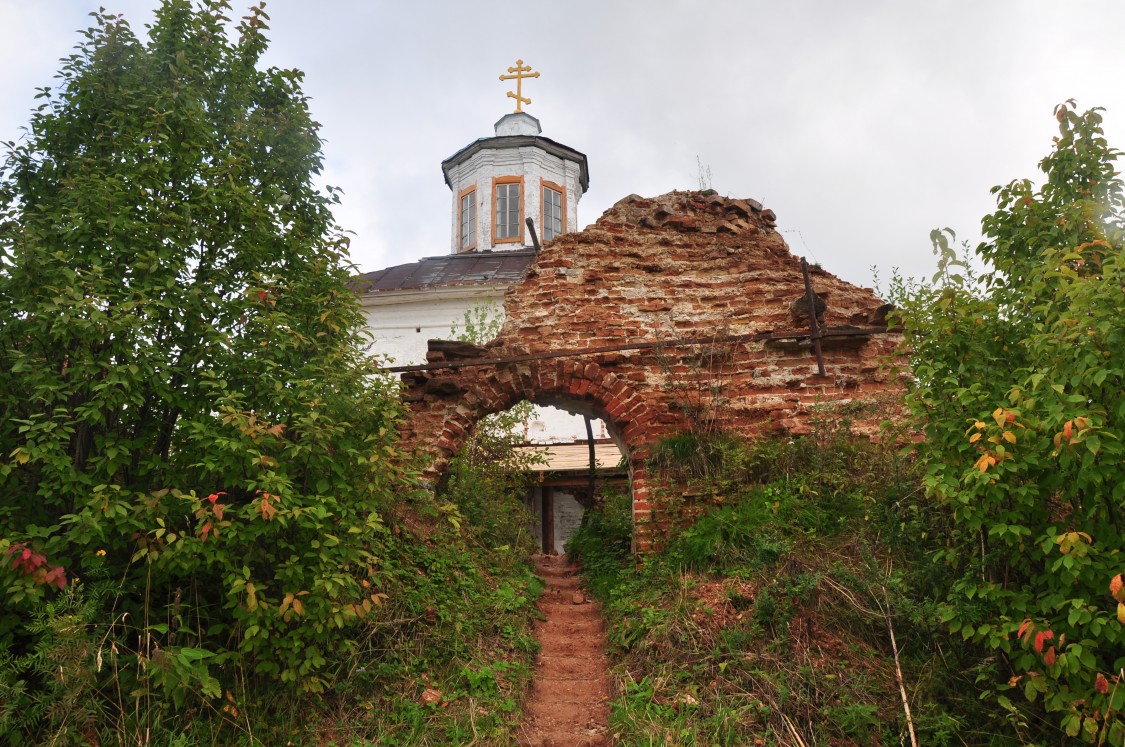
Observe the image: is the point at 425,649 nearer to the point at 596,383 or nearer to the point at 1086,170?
the point at 596,383

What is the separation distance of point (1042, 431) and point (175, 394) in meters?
4.61

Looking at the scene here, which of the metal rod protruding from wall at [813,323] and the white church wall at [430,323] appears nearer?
the metal rod protruding from wall at [813,323]

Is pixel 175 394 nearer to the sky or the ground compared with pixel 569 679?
nearer to the sky

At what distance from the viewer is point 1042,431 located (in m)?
3.90

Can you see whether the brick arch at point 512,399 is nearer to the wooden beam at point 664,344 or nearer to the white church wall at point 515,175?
the wooden beam at point 664,344

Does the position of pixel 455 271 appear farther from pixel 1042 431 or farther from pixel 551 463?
pixel 1042 431

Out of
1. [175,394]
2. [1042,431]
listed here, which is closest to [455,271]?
[175,394]

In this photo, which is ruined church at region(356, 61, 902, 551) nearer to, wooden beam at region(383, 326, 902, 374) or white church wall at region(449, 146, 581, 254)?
wooden beam at region(383, 326, 902, 374)

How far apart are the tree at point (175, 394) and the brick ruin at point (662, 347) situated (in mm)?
2249

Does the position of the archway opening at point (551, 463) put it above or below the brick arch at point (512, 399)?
below

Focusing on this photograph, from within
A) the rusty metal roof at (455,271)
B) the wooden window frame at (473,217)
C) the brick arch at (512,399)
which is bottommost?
the brick arch at (512,399)

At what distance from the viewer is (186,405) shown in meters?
4.71

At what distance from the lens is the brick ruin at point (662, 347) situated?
7453 mm

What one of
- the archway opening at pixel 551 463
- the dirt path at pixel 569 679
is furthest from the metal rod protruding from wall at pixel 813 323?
the archway opening at pixel 551 463
